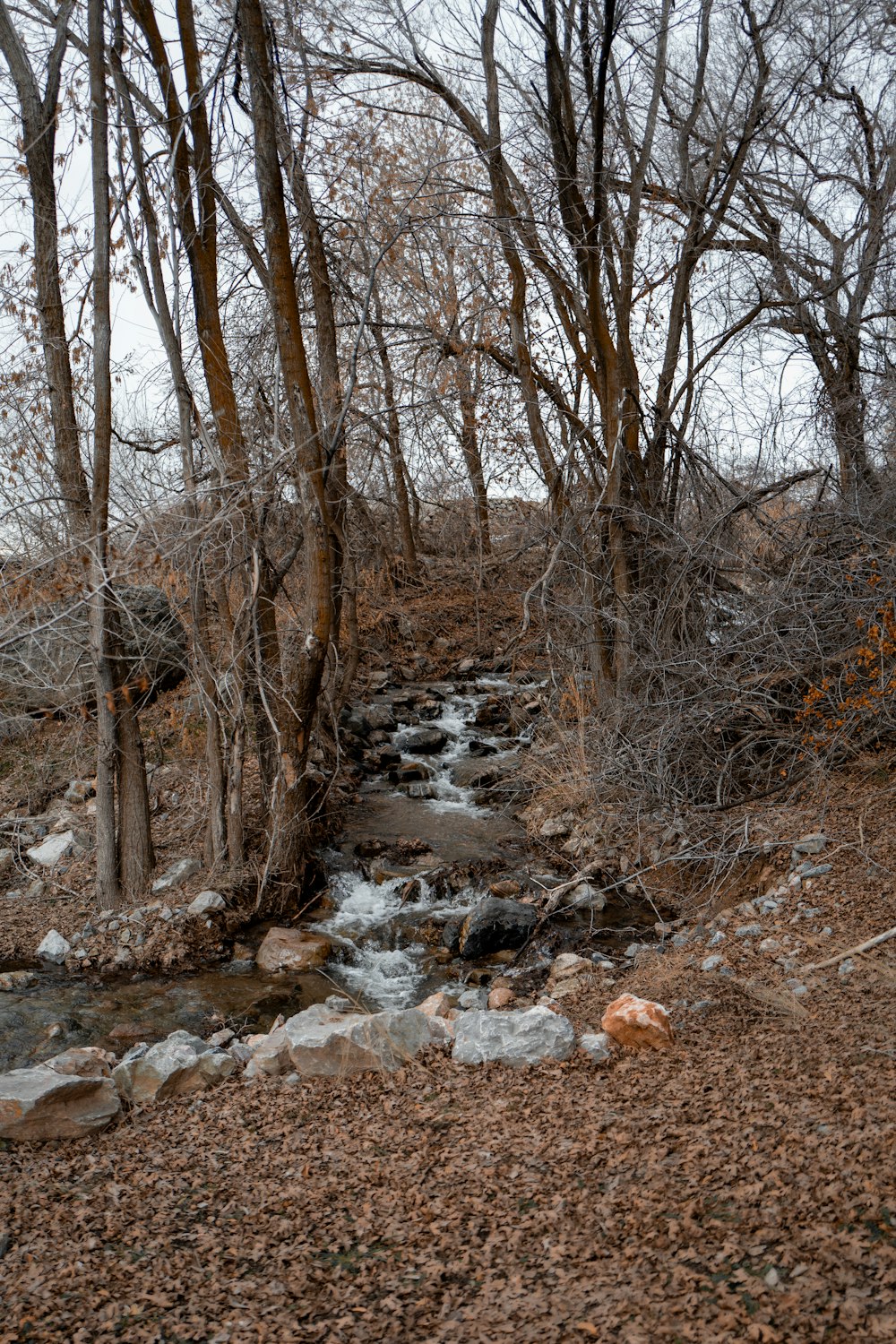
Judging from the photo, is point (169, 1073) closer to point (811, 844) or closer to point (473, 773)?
point (811, 844)

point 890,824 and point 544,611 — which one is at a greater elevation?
point 544,611

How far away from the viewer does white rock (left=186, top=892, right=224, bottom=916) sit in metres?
6.75

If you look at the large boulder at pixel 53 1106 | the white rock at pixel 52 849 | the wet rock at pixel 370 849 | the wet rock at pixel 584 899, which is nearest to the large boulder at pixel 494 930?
the wet rock at pixel 584 899

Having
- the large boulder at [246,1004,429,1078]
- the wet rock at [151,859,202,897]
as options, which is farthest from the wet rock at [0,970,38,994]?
the large boulder at [246,1004,429,1078]

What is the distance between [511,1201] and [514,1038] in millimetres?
1182

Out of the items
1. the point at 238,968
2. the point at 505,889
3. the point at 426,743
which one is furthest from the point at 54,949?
the point at 426,743

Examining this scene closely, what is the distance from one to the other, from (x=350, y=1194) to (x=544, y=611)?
200 inches

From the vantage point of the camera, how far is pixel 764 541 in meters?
7.41

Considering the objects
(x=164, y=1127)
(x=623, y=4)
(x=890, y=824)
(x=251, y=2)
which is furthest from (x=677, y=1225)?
(x=623, y=4)

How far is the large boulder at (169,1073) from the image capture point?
412 cm

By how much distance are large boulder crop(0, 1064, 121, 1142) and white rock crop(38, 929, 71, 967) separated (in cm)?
256

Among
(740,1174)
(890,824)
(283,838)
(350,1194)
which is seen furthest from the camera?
(283,838)

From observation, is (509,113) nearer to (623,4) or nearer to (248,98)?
(623,4)

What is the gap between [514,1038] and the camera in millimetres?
4051
